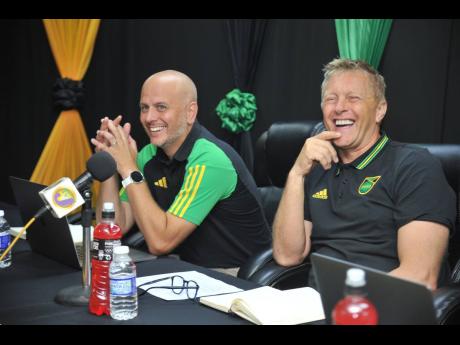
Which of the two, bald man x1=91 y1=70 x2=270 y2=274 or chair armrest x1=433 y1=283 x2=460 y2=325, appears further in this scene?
bald man x1=91 y1=70 x2=270 y2=274

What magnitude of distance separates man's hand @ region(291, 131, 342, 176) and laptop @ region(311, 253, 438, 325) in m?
1.02

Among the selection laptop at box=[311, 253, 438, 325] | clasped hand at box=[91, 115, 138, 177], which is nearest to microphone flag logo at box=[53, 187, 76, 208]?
laptop at box=[311, 253, 438, 325]

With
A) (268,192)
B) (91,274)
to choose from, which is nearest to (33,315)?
(91,274)

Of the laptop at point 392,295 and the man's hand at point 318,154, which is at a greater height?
the man's hand at point 318,154

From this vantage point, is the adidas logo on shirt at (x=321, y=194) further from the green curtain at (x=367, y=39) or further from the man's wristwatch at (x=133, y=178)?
the green curtain at (x=367, y=39)

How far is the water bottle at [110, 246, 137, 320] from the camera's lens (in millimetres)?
1462

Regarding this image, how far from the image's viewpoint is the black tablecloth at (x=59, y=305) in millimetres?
1508

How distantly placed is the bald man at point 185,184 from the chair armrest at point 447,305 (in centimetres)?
Result: 95

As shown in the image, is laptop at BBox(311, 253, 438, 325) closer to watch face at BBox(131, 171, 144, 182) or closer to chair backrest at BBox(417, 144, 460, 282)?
chair backrest at BBox(417, 144, 460, 282)

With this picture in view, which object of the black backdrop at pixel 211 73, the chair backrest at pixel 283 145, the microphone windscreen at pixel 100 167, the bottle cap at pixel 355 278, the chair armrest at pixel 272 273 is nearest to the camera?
the bottle cap at pixel 355 278

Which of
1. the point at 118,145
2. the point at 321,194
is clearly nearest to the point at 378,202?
the point at 321,194

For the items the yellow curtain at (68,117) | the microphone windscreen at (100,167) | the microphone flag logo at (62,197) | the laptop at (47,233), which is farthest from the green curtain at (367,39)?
the yellow curtain at (68,117)

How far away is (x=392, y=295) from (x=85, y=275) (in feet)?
2.84
